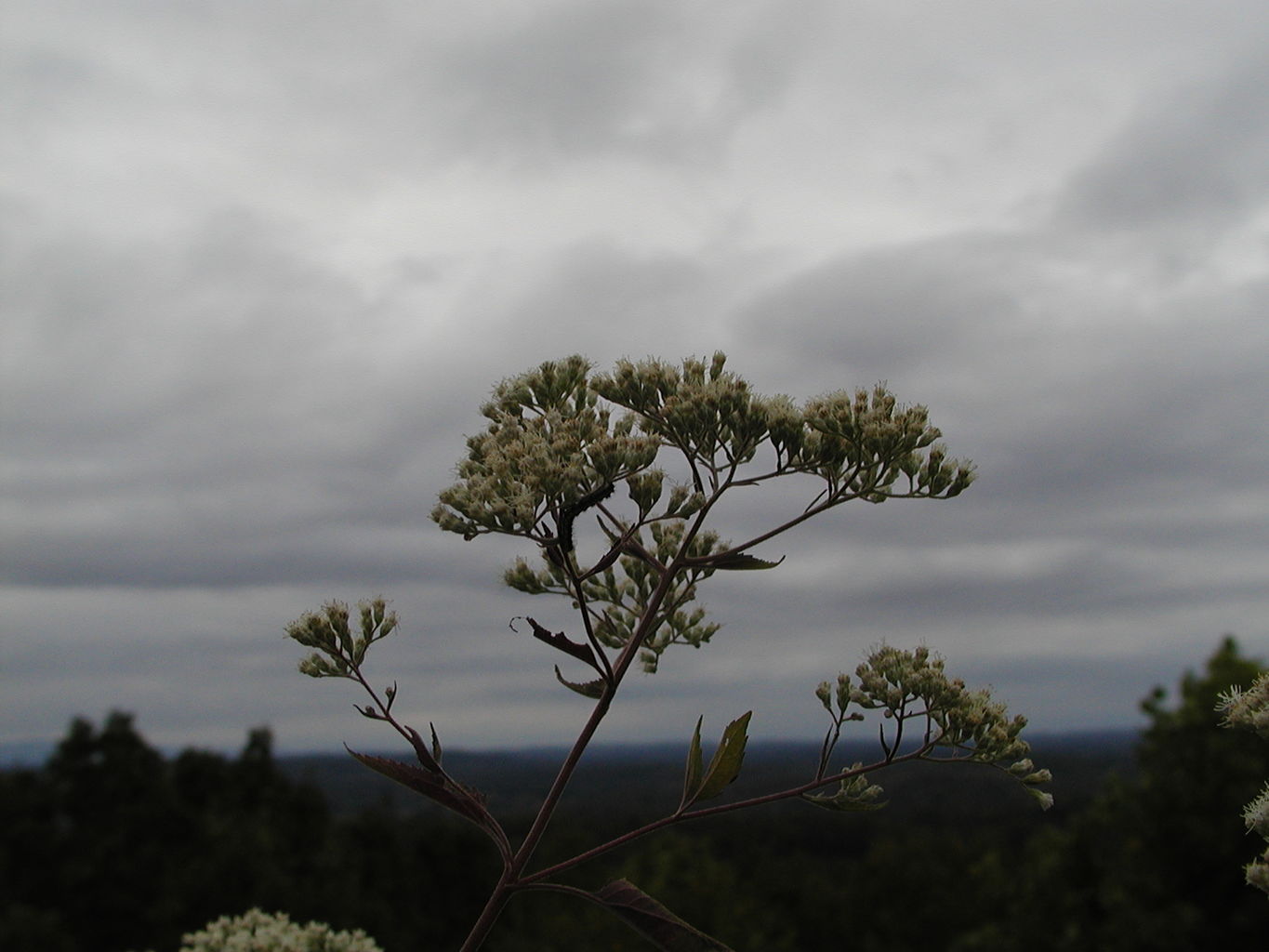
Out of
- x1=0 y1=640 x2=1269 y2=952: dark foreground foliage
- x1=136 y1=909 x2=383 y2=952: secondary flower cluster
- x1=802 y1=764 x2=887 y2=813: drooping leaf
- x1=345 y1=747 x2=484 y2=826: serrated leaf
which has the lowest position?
x1=0 y1=640 x2=1269 y2=952: dark foreground foliage

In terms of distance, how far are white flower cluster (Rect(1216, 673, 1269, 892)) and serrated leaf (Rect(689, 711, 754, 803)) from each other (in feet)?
5.47

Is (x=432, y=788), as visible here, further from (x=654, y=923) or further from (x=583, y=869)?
(x=583, y=869)

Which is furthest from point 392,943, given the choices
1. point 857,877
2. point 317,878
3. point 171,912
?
point 857,877

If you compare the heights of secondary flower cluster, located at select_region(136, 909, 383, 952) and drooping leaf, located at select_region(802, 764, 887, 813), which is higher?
drooping leaf, located at select_region(802, 764, 887, 813)

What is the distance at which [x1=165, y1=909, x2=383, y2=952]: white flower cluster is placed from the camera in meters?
6.11

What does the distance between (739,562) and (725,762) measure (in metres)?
0.86

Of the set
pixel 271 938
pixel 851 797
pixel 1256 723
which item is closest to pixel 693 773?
pixel 851 797

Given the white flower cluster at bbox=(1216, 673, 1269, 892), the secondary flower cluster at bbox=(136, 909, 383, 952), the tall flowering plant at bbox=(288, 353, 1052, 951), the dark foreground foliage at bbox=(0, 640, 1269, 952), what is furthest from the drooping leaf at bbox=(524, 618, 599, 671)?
the dark foreground foliage at bbox=(0, 640, 1269, 952)

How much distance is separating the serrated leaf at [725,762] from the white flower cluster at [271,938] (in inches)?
132

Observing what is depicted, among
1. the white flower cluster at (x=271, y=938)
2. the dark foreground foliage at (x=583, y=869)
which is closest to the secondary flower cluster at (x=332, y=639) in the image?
the white flower cluster at (x=271, y=938)

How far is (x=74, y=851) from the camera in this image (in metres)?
55.9

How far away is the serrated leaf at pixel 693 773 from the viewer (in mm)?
3850

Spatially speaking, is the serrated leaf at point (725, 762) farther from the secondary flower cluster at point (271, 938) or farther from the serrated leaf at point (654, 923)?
the secondary flower cluster at point (271, 938)

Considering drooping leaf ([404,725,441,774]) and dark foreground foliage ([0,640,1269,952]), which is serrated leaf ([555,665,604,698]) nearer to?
drooping leaf ([404,725,441,774])
